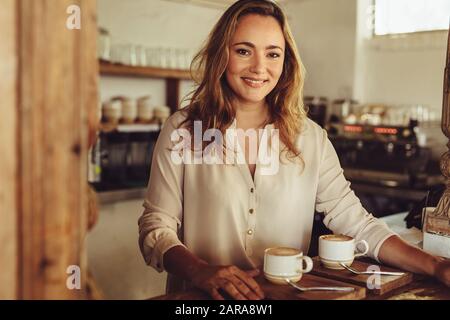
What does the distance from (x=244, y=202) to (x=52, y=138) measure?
1.09m

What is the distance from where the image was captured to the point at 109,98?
5172 millimetres

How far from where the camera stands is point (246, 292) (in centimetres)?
136

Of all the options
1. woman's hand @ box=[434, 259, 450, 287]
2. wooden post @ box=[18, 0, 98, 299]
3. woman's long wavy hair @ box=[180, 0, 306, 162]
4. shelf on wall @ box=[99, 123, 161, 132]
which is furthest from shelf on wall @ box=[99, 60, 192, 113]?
wooden post @ box=[18, 0, 98, 299]

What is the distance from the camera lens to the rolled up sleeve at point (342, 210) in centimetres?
177

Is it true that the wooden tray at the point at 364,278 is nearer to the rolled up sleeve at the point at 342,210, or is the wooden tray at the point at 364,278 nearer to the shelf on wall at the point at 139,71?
the rolled up sleeve at the point at 342,210

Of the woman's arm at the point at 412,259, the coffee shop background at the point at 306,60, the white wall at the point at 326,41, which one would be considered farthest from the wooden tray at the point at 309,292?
the white wall at the point at 326,41

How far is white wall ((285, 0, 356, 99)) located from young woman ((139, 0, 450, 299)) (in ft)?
14.4

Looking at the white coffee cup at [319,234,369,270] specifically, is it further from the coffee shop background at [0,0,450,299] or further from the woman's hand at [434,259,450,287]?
the coffee shop background at [0,0,450,299]

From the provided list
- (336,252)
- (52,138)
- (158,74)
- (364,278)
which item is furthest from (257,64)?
(158,74)

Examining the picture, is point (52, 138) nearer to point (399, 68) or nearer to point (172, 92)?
point (172, 92)

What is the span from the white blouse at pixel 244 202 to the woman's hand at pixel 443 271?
0.33 metres

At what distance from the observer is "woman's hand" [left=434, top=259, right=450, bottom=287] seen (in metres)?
1.54

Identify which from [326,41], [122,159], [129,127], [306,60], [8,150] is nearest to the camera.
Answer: [8,150]
